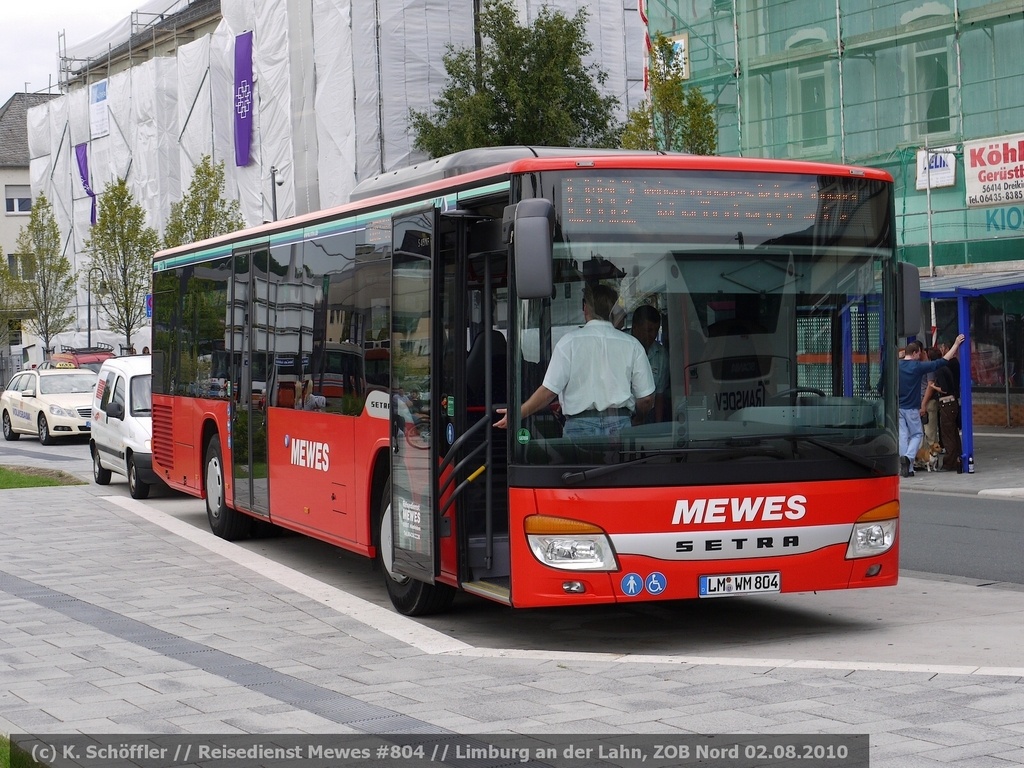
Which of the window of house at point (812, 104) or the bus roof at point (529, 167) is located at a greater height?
the window of house at point (812, 104)

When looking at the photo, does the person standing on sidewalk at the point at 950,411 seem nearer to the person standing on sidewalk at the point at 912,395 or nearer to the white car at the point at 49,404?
the person standing on sidewalk at the point at 912,395

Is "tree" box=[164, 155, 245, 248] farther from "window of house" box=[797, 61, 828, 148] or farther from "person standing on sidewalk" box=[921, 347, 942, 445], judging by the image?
"person standing on sidewalk" box=[921, 347, 942, 445]

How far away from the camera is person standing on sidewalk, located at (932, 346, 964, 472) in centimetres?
2150

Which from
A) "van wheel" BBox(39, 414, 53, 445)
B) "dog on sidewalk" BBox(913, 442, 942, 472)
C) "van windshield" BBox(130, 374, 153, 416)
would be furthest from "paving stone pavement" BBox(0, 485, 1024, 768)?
"van wheel" BBox(39, 414, 53, 445)

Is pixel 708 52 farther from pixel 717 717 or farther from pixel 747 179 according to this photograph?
pixel 717 717

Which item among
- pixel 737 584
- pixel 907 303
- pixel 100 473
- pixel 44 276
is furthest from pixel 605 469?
pixel 44 276

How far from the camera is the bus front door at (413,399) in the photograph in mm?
9133

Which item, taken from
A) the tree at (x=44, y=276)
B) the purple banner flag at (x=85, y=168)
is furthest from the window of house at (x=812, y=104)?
the purple banner flag at (x=85, y=168)

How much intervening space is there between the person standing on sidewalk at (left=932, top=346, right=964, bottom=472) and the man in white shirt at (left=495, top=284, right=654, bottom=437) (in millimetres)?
14342

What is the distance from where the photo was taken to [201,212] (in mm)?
46656

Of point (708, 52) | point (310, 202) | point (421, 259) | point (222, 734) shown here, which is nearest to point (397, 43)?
point (310, 202)

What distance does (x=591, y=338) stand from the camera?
815 cm

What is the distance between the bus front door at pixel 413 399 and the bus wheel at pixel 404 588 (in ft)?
0.50

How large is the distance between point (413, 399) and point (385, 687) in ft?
7.77
